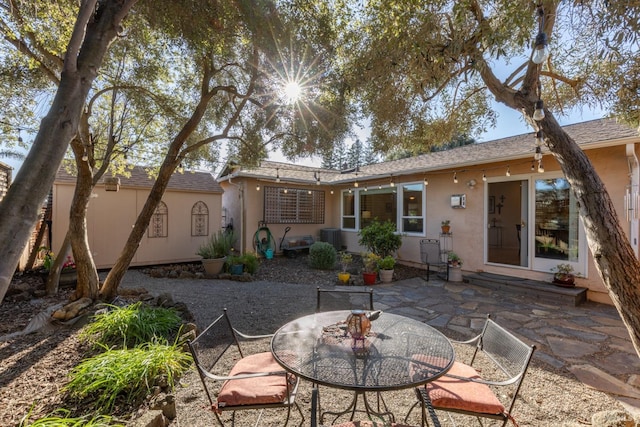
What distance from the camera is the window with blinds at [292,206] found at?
1011 cm

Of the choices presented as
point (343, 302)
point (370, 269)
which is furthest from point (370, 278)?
point (343, 302)

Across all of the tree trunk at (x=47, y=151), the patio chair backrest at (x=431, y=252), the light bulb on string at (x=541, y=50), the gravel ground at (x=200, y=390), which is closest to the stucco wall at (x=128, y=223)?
the gravel ground at (x=200, y=390)

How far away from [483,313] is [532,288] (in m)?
1.81

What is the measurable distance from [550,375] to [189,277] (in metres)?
7.27

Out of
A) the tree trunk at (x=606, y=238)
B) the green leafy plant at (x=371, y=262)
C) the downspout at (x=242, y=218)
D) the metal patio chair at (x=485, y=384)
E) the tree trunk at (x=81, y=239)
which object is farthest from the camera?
the downspout at (x=242, y=218)

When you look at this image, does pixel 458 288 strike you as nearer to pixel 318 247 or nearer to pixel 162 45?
pixel 318 247

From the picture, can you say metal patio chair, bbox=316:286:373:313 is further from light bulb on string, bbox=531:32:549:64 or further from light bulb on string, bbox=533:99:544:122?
light bulb on string, bbox=531:32:549:64

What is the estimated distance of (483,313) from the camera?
4609 millimetres

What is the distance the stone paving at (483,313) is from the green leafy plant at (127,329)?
3.48 ft

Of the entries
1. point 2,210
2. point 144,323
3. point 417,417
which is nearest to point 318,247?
point 144,323

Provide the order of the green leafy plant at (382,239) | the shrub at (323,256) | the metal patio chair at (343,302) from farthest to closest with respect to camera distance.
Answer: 1. the shrub at (323,256)
2. the green leafy plant at (382,239)
3. the metal patio chair at (343,302)

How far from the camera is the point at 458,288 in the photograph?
6.20m

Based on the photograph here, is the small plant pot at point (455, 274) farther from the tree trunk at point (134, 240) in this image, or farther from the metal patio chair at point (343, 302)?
the tree trunk at point (134, 240)

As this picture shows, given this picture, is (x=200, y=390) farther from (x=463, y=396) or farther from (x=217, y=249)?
(x=217, y=249)
